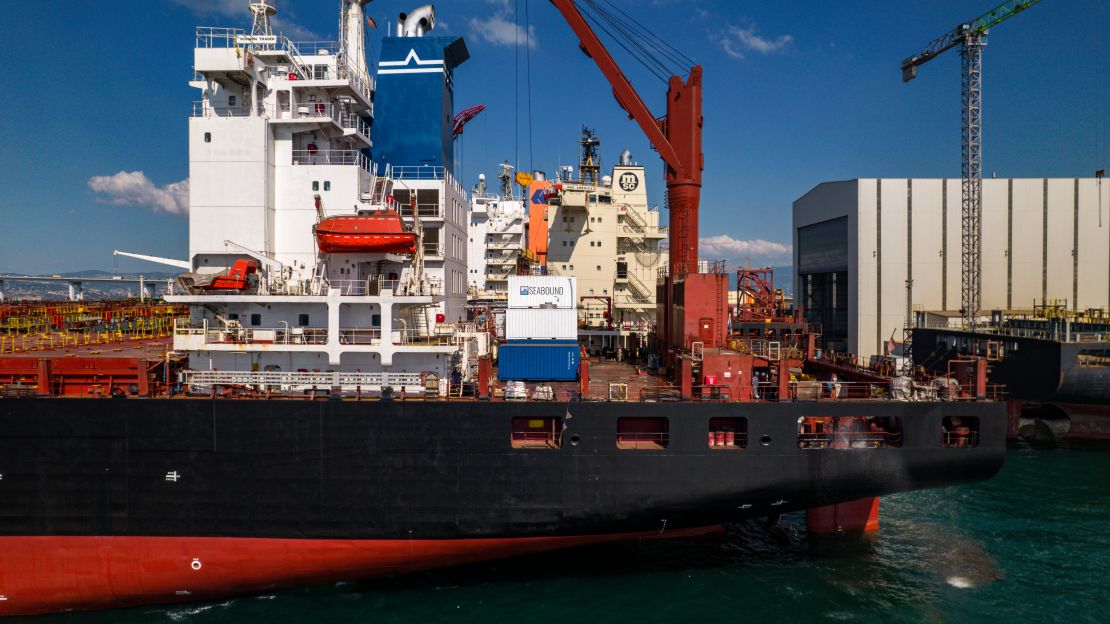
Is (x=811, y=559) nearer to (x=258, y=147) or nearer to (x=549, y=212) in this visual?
(x=258, y=147)

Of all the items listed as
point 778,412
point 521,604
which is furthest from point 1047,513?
point 521,604

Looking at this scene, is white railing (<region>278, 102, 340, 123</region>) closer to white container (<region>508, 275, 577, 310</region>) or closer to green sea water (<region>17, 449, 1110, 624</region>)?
white container (<region>508, 275, 577, 310</region>)

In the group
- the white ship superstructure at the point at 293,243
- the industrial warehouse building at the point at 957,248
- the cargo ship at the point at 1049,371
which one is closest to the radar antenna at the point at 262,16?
the white ship superstructure at the point at 293,243

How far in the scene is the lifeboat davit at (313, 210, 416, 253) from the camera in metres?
14.8

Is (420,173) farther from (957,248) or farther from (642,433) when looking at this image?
(957,248)

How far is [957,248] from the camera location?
36062 millimetres

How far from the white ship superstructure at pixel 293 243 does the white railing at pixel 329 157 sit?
Result: 0.12 ft

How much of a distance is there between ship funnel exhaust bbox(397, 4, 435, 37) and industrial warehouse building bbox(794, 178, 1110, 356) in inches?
1152

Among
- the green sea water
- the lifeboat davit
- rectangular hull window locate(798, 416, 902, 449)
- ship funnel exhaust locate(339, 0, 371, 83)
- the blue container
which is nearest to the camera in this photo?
the green sea water

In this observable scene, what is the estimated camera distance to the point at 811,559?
15242 mm

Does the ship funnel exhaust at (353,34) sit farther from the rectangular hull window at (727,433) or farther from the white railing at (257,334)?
the rectangular hull window at (727,433)

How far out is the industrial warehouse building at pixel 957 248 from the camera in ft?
116

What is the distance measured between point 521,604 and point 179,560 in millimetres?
8379

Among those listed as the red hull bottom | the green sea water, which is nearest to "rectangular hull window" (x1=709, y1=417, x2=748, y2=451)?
the green sea water
